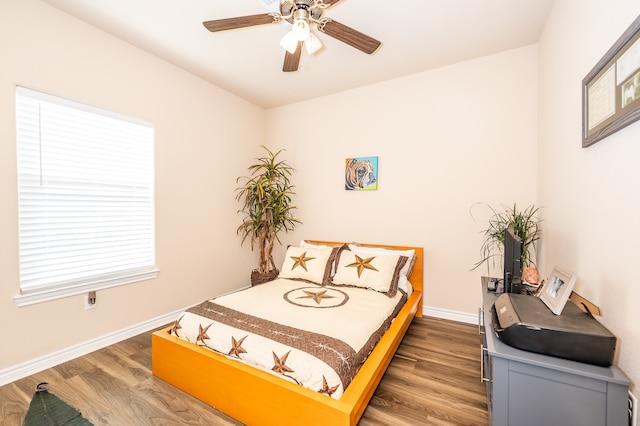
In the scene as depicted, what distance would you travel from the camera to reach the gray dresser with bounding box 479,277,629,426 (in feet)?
3.26

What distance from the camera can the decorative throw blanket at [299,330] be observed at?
4.96 feet

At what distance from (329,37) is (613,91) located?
2072 millimetres

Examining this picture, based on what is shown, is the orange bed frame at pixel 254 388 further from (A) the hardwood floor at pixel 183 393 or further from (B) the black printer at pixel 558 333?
(B) the black printer at pixel 558 333

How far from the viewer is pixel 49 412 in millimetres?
1641

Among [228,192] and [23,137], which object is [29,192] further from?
[228,192]

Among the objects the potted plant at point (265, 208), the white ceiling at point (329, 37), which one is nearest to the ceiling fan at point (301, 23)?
the white ceiling at point (329, 37)

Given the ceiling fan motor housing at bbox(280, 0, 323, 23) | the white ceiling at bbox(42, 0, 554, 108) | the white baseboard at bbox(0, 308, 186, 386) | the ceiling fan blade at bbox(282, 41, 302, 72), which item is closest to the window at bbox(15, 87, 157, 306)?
the white baseboard at bbox(0, 308, 186, 386)

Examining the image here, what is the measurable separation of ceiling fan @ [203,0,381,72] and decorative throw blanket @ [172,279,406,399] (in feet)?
6.07

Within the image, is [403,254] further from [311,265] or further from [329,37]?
[329,37]

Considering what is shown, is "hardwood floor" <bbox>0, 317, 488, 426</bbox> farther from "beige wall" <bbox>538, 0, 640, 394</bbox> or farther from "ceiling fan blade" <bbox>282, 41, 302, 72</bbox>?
"ceiling fan blade" <bbox>282, 41, 302, 72</bbox>

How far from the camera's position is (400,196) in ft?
10.9

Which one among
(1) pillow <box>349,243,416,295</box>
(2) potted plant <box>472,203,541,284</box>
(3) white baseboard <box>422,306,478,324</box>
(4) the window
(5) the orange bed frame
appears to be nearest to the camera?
(5) the orange bed frame

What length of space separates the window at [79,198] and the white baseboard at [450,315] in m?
3.04

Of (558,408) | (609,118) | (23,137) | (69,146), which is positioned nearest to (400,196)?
(609,118)
